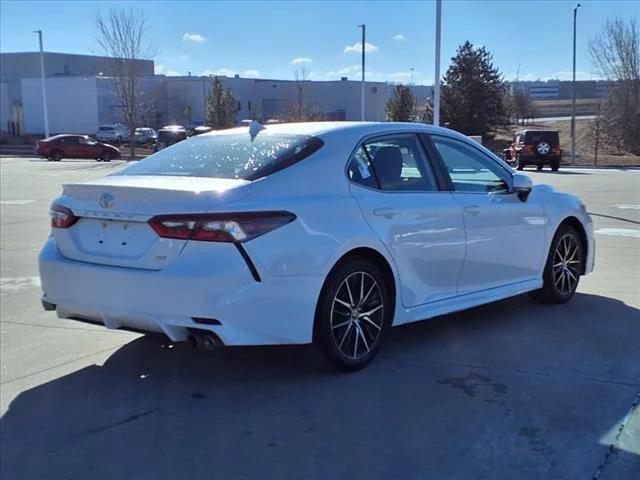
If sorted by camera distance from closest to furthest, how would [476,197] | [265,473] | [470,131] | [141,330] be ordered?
[265,473]
[141,330]
[476,197]
[470,131]

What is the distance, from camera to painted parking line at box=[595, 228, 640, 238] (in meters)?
11.4

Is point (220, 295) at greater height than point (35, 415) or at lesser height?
greater

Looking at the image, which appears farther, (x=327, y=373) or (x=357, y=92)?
(x=357, y=92)

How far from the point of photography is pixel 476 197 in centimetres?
575

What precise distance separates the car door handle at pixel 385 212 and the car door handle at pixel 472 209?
0.81 meters

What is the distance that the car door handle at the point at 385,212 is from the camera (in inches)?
192

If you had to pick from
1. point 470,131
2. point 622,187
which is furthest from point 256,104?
point 622,187

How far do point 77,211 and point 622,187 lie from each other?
2001 cm

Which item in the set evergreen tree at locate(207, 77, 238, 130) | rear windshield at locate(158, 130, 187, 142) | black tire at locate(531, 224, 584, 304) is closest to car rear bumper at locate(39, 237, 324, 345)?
black tire at locate(531, 224, 584, 304)

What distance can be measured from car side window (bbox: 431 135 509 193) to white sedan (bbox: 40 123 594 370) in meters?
0.01

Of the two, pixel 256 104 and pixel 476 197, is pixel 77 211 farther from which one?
pixel 256 104

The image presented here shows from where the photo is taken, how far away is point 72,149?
43125 mm

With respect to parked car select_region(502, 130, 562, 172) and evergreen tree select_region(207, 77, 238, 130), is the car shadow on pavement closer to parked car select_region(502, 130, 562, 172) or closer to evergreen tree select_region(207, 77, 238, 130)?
parked car select_region(502, 130, 562, 172)

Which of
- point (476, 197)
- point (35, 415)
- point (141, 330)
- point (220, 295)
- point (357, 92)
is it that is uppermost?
point (357, 92)
